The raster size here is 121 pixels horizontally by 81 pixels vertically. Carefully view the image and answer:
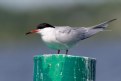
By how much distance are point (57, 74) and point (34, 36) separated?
12.6 m

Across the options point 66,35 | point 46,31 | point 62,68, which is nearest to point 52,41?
point 66,35

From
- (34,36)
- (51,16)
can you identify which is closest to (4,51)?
(34,36)

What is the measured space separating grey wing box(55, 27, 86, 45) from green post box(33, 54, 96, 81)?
63.3 inches

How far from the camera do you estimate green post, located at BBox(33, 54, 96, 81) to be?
7.02 m

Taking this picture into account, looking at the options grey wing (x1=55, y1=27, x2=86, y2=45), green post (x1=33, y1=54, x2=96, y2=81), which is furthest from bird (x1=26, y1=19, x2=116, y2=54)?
green post (x1=33, y1=54, x2=96, y2=81)

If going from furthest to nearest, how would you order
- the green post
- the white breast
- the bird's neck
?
the bird's neck, the white breast, the green post

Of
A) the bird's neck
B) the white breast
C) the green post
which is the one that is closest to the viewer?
the green post

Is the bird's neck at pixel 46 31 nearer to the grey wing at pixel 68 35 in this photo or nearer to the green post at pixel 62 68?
the grey wing at pixel 68 35

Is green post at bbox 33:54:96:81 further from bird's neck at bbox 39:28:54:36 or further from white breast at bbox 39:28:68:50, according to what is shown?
bird's neck at bbox 39:28:54:36

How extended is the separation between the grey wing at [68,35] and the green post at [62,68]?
1609 millimetres

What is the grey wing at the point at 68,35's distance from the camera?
878cm

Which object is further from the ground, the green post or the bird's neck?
the bird's neck

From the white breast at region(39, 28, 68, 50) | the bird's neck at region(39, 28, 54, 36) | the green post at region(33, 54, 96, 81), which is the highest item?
the bird's neck at region(39, 28, 54, 36)

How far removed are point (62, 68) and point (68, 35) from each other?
1.84 meters
